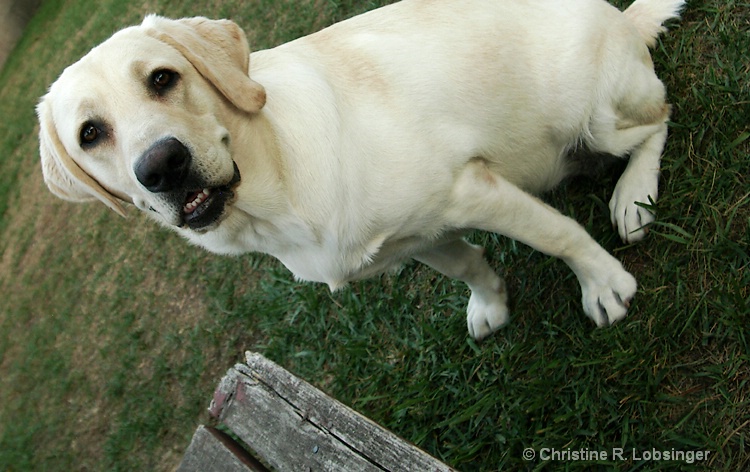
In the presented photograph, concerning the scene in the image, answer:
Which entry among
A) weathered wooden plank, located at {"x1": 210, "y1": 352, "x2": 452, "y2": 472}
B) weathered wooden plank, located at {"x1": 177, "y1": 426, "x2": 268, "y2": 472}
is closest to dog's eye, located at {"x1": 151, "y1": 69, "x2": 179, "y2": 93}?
weathered wooden plank, located at {"x1": 210, "y1": 352, "x2": 452, "y2": 472}

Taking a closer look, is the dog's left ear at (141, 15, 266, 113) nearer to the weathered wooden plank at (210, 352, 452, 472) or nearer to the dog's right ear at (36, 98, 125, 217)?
the dog's right ear at (36, 98, 125, 217)

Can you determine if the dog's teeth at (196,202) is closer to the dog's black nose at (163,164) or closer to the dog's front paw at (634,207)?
the dog's black nose at (163,164)

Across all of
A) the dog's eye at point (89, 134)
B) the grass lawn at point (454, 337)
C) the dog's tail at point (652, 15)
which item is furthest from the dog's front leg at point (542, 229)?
the dog's eye at point (89, 134)

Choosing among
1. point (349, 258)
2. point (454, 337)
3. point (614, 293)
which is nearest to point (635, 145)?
point (614, 293)

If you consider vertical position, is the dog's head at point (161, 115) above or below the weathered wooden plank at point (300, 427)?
above

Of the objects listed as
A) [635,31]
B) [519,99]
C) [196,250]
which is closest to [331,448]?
[519,99]

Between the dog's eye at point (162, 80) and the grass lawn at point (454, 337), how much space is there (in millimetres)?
1907

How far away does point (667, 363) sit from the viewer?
8.40ft

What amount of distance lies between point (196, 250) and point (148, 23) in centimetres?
291

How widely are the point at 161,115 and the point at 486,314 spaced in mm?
1847

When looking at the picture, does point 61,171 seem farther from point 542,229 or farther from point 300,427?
point 542,229

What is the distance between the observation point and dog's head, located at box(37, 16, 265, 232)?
206cm

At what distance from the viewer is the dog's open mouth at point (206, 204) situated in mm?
2156

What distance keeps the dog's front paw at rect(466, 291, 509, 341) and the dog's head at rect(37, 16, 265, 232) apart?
1.50m
